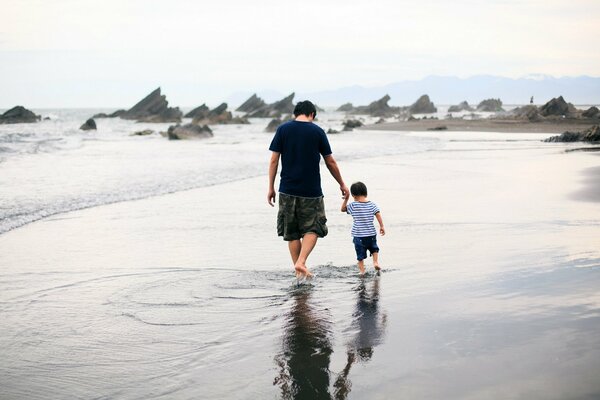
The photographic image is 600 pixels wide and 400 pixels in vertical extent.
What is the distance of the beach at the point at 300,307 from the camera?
3707 millimetres

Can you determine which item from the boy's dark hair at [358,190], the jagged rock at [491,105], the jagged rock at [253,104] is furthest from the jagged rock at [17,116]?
the jagged rock at [491,105]

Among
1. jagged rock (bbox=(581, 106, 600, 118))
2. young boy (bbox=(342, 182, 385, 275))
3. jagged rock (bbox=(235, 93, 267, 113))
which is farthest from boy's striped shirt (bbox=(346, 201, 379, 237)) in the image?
jagged rock (bbox=(235, 93, 267, 113))

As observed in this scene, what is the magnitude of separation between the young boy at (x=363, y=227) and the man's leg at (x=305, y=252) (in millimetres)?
516

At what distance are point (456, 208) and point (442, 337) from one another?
6.48m

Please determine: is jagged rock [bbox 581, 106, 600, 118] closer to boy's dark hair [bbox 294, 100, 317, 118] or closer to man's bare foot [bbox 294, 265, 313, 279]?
boy's dark hair [bbox 294, 100, 317, 118]

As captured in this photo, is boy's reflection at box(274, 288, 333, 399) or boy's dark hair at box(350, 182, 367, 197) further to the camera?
boy's dark hair at box(350, 182, 367, 197)

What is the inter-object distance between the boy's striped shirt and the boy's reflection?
5.12 feet

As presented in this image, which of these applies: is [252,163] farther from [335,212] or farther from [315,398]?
[315,398]

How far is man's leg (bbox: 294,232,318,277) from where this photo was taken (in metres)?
6.23

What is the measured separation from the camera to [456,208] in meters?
10.6

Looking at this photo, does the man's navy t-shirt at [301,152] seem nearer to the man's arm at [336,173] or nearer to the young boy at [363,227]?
the man's arm at [336,173]

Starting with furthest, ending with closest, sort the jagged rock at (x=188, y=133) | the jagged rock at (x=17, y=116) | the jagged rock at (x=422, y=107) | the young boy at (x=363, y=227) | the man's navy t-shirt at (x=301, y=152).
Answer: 1. the jagged rock at (x=422, y=107)
2. the jagged rock at (x=17, y=116)
3. the jagged rock at (x=188, y=133)
4. the young boy at (x=363, y=227)
5. the man's navy t-shirt at (x=301, y=152)

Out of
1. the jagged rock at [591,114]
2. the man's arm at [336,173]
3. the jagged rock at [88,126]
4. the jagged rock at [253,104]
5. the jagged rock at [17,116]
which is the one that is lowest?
the man's arm at [336,173]

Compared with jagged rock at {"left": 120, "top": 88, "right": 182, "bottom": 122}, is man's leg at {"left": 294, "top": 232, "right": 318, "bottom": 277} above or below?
below
